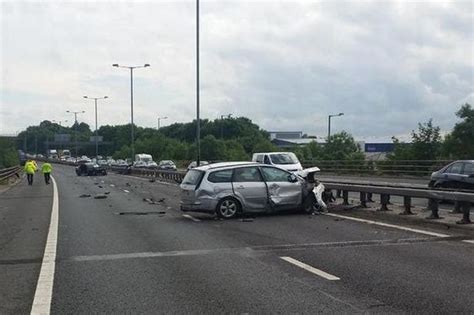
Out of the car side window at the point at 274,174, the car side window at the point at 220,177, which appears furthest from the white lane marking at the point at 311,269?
the car side window at the point at 274,174

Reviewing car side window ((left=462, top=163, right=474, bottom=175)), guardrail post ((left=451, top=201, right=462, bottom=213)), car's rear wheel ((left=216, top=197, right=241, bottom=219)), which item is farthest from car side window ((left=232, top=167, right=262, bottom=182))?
car side window ((left=462, top=163, right=474, bottom=175))

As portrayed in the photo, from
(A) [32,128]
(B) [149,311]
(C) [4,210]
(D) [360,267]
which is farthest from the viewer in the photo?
(A) [32,128]

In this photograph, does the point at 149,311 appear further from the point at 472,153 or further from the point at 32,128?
the point at 32,128

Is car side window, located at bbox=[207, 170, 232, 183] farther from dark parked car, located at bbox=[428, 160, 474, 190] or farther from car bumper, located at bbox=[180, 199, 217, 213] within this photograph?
dark parked car, located at bbox=[428, 160, 474, 190]

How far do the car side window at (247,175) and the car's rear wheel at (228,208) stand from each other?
0.58 meters

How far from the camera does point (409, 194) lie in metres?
15.4

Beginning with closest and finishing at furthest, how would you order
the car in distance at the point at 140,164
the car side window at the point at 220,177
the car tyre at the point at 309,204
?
1. the car side window at the point at 220,177
2. the car tyre at the point at 309,204
3. the car in distance at the point at 140,164

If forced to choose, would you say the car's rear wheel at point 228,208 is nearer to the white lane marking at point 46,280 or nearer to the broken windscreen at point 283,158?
the white lane marking at point 46,280

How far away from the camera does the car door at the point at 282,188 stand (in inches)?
666

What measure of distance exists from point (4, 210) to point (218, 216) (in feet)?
27.4

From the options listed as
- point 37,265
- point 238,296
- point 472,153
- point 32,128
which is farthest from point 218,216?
point 32,128

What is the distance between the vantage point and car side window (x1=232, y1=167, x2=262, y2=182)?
16.8 m

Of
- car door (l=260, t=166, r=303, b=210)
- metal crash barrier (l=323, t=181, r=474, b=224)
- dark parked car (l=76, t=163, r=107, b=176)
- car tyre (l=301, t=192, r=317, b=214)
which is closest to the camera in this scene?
metal crash barrier (l=323, t=181, r=474, b=224)

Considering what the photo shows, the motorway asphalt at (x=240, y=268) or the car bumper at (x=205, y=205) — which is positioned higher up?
the car bumper at (x=205, y=205)
